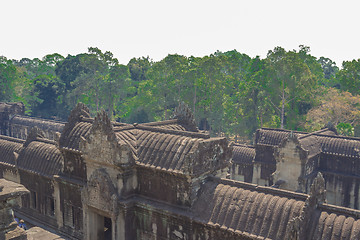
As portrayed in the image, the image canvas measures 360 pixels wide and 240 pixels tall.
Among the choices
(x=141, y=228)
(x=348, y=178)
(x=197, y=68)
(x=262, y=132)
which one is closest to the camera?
(x=141, y=228)

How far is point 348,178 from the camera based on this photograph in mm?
26562

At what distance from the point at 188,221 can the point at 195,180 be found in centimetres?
196

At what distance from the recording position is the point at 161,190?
1634 cm

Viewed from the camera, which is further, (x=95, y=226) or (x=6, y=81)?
(x=6, y=81)

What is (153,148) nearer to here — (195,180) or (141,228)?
(195,180)

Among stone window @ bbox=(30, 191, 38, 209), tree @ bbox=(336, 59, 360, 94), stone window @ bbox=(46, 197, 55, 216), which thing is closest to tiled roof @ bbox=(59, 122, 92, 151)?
stone window @ bbox=(46, 197, 55, 216)

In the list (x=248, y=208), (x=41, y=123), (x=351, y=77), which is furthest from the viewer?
(x=41, y=123)

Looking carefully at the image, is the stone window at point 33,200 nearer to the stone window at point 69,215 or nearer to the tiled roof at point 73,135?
the stone window at point 69,215

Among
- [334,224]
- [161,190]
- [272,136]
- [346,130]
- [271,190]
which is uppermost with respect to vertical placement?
[271,190]

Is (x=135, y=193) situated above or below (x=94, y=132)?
below

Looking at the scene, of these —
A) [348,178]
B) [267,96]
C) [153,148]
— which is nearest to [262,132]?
[348,178]

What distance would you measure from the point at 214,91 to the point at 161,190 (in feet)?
132

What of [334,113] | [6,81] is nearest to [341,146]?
[334,113]

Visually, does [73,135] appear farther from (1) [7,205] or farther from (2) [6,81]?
(2) [6,81]
